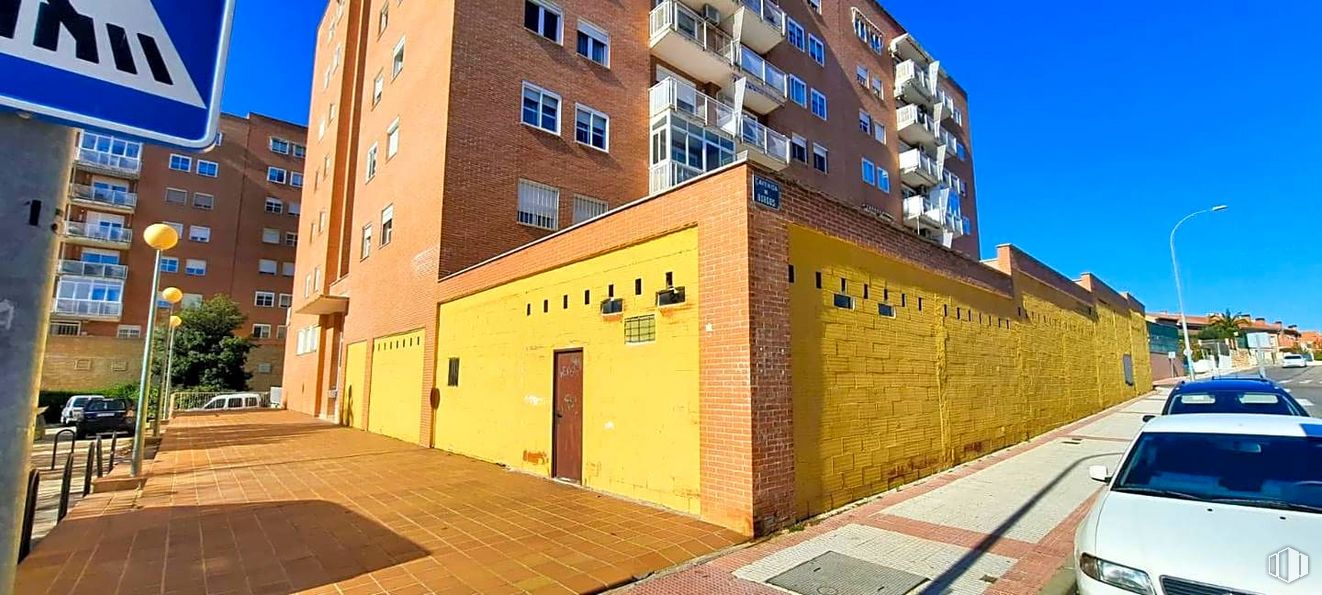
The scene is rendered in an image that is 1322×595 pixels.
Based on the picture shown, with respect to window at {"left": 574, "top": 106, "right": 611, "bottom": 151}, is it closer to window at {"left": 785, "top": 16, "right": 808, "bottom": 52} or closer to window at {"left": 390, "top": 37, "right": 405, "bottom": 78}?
window at {"left": 390, "top": 37, "right": 405, "bottom": 78}

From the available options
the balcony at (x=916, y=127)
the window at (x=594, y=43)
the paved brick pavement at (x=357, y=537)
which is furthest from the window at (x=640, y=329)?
the balcony at (x=916, y=127)

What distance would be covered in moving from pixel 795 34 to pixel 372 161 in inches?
A: 740

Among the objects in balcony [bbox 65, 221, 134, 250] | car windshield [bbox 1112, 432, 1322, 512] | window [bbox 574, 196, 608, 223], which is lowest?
car windshield [bbox 1112, 432, 1322, 512]

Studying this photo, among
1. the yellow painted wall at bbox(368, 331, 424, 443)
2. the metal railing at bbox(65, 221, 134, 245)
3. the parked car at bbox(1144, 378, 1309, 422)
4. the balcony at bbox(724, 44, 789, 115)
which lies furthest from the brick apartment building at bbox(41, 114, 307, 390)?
the parked car at bbox(1144, 378, 1309, 422)

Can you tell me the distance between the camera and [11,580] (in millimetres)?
1351

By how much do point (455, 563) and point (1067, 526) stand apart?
653 centimetres

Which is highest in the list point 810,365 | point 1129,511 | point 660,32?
point 660,32

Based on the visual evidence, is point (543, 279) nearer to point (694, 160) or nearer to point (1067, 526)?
point (1067, 526)

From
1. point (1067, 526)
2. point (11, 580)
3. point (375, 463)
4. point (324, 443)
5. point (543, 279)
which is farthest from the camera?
point (324, 443)

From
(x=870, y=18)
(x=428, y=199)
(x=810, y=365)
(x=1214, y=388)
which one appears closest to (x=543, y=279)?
(x=810, y=365)

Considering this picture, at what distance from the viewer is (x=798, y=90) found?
26.4 m

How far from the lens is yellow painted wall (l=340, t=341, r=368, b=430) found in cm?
1814

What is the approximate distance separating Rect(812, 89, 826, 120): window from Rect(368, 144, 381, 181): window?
18461 mm

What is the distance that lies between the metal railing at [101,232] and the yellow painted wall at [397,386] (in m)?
37.8
